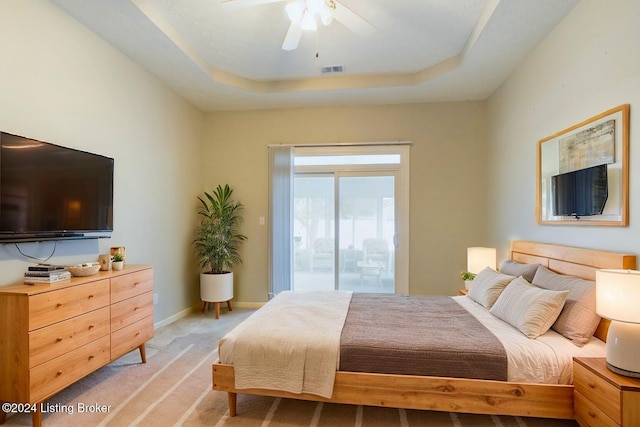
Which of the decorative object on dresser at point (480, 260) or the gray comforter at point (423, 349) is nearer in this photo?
the gray comforter at point (423, 349)

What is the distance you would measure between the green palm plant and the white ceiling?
4.40 feet

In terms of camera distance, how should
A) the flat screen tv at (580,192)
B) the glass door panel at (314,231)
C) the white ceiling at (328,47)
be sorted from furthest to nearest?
1. the glass door panel at (314,231)
2. the white ceiling at (328,47)
3. the flat screen tv at (580,192)

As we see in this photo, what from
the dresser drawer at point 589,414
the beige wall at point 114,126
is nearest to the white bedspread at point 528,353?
the dresser drawer at point 589,414

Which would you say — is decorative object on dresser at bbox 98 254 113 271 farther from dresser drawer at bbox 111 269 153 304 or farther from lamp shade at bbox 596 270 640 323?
lamp shade at bbox 596 270 640 323

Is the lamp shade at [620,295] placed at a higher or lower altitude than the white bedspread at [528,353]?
higher

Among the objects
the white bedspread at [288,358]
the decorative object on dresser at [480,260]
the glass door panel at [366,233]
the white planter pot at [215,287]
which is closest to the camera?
the white bedspread at [288,358]

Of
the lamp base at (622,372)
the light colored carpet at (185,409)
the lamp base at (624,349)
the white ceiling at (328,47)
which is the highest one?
the white ceiling at (328,47)

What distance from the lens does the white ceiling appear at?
8.92ft

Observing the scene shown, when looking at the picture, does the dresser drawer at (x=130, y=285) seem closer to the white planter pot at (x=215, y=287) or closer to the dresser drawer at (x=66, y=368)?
the dresser drawer at (x=66, y=368)

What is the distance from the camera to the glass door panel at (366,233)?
4715 mm

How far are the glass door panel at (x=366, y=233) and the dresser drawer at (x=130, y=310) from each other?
2.59 m

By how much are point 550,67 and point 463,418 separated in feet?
9.36

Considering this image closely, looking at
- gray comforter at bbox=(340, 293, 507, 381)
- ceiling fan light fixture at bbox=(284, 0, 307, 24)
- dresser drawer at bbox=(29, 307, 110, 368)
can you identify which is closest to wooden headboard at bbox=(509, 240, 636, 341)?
gray comforter at bbox=(340, 293, 507, 381)

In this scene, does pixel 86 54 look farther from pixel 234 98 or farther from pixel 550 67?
pixel 550 67
